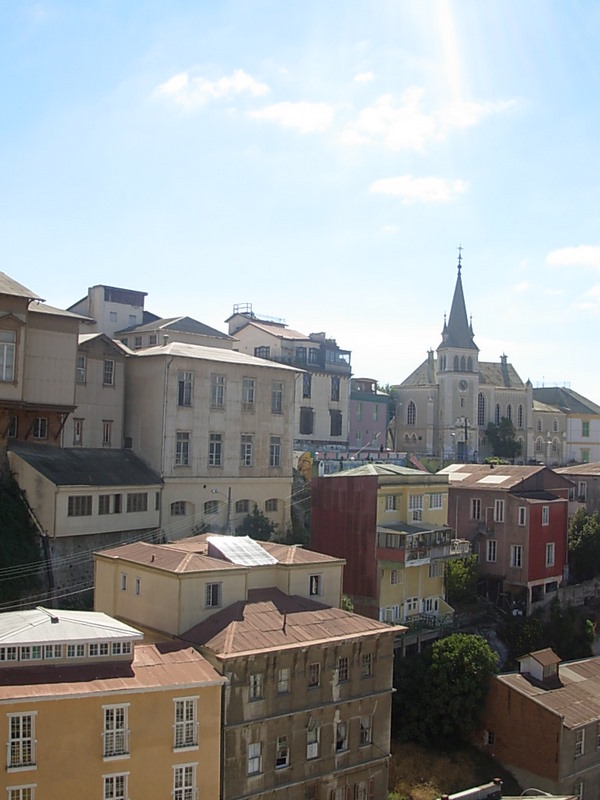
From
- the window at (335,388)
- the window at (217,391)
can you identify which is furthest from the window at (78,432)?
the window at (335,388)

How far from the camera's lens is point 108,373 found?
149 ft

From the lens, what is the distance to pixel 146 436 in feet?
A: 147

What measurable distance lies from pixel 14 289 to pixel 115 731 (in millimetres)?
21423

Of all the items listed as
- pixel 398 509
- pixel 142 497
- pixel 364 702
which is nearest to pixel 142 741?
pixel 364 702

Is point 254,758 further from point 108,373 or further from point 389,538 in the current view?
point 108,373

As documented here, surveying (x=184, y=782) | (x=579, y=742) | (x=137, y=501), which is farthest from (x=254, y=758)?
(x=137, y=501)

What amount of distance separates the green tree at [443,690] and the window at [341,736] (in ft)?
22.6

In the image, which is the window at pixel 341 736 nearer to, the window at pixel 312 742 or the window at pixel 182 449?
the window at pixel 312 742

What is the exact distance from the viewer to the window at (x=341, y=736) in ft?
99.8

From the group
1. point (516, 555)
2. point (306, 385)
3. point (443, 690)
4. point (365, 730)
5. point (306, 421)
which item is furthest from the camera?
point (306, 385)

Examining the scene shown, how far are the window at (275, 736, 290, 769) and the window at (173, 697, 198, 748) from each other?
4.17 meters

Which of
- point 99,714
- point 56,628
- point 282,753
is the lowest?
point 282,753

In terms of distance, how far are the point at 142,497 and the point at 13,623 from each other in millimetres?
16517

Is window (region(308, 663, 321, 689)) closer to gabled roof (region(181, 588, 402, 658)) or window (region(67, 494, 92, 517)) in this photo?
gabled roof (region(181, 588, 402, 658))
